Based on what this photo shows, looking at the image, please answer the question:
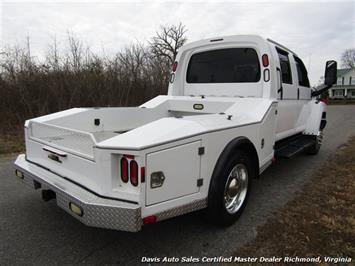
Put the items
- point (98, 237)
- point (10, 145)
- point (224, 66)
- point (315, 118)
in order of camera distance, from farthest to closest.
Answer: point (10, 145)
point (315, 118)
point (224, 66)
point (98, 237)

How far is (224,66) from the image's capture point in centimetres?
457

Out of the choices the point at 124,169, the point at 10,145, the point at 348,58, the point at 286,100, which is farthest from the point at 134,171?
the point at 348,58

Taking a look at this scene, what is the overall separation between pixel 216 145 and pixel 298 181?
2.76 m

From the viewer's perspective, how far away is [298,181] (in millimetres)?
4617

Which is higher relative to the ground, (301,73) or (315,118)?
(301,73)

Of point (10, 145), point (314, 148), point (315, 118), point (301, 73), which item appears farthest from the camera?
point (10, 145)

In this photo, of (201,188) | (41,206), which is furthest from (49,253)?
(201,188)

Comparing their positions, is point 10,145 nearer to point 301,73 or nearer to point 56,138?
point 56,138

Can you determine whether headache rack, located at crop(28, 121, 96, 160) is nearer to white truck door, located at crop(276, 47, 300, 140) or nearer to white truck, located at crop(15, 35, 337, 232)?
white truck, located at crop(15, 35, 337, 232)

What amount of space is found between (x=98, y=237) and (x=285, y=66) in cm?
413

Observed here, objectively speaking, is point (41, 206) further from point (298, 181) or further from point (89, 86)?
point (89, 86)

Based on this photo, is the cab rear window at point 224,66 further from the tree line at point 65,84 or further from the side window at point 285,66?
the tree line at point 65,84

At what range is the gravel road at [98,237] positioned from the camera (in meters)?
2.48

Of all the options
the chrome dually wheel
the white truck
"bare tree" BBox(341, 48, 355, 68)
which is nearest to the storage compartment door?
the white truck
